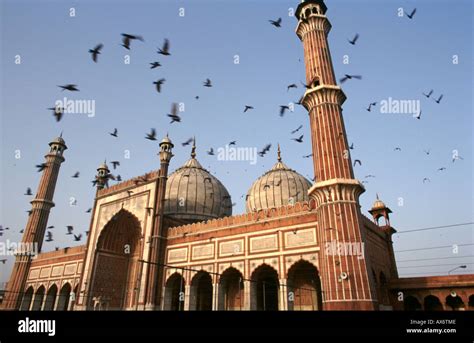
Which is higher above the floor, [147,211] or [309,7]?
[309,7]

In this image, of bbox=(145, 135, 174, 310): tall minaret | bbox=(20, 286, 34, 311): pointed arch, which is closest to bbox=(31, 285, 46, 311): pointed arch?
bbox=(20, 286, 34, 311): pointed arch

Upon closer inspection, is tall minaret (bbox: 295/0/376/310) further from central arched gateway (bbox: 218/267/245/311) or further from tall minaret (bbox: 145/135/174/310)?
tall minaret (bbox: 145/135/174/310)

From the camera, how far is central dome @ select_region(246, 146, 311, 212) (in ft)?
103

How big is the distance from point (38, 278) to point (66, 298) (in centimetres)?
526

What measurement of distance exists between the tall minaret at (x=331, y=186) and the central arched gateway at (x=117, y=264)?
59.3 ft

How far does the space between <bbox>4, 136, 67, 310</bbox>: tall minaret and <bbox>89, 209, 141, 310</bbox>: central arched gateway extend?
13.3m

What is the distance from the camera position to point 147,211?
2697cm

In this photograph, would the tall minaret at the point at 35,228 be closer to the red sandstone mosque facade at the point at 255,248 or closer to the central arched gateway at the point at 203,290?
the red sandstone mosque facade at the point at 255,248

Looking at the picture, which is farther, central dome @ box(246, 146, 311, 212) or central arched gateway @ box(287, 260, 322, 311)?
central dome @ box(246, 146, 311, 212)

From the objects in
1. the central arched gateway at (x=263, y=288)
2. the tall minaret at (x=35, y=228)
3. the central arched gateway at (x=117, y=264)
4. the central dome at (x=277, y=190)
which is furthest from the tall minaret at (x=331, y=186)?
the tall minaret at (x=35, y=228)

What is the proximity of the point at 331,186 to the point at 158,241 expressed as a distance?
15215 mm
